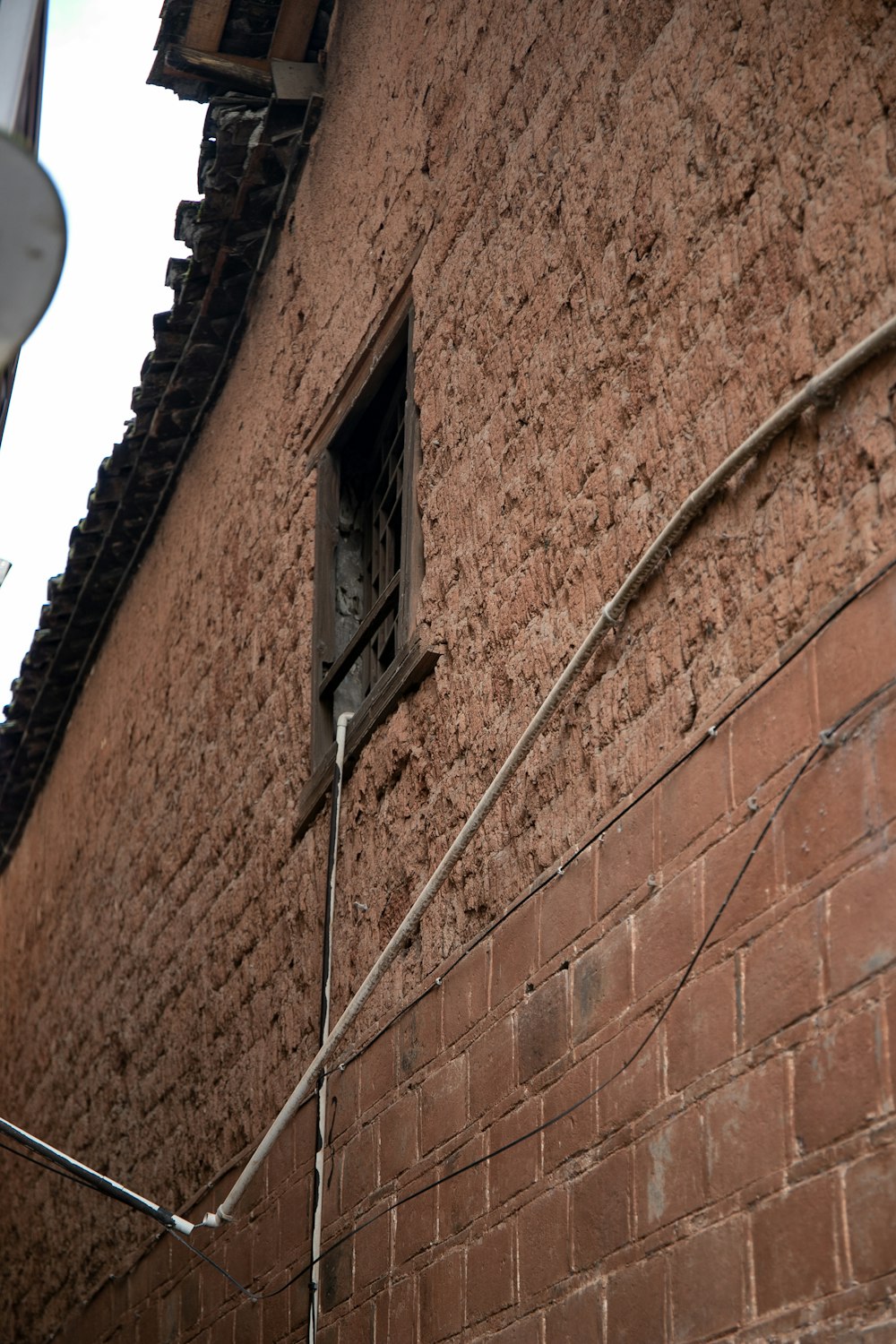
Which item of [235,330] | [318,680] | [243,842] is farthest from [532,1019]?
[235,330]

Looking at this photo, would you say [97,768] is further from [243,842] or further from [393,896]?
[393,896]

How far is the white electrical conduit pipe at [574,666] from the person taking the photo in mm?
3445

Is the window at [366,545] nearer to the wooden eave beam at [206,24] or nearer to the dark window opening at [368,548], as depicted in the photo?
the dark window opening at [368,548]

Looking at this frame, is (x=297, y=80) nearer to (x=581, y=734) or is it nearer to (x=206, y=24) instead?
(x=206, y=24)

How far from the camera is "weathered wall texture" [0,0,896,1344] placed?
10.5ft

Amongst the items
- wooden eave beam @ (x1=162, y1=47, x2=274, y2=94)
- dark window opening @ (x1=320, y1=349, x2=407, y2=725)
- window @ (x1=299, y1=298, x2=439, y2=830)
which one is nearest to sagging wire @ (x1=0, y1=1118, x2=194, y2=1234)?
window @ (x1=299, y1=298, x2=439, y2=830)

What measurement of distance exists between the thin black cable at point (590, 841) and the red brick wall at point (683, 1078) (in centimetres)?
1

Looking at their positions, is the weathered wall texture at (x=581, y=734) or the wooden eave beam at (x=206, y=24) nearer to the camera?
the weathered wall texture at (x=581, y=734)

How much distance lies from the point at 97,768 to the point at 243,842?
3.12 metres

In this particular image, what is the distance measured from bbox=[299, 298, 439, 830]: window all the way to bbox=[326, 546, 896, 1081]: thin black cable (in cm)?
105

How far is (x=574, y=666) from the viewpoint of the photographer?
165 inches

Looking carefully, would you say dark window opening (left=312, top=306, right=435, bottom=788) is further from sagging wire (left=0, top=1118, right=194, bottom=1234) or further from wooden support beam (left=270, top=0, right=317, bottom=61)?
wooden support beam (left=270, top=0, right=317, bottom=61)

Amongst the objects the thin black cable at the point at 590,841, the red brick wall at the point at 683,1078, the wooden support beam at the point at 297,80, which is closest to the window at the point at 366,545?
the thin black cable at the point at 590,841

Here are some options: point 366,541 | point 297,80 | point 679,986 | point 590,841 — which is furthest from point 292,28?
point 679,986
